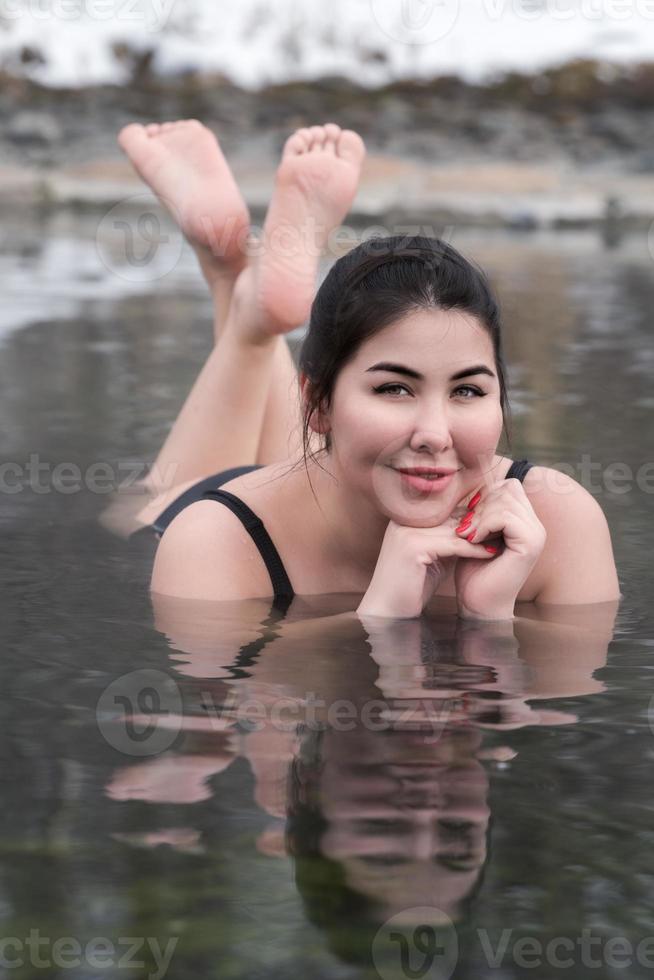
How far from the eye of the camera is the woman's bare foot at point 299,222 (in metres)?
3.82

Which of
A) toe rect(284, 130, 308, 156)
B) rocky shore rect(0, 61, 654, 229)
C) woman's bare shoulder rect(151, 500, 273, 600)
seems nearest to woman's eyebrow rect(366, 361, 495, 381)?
woman's bare shoulder rect(151, 500, 273, 600)

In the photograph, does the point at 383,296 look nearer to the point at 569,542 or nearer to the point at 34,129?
the point at 569,542

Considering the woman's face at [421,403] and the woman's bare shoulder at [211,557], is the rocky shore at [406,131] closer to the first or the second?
the woman's bare shoulder at [211,557]

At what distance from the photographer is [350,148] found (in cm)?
414

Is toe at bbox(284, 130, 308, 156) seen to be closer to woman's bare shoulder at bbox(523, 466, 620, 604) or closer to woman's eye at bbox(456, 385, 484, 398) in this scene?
woman's bare shoulder at bbox(523, 466, 620, 604)

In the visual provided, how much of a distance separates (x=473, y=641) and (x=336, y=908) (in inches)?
44.8

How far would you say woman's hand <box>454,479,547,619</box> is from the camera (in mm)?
2721

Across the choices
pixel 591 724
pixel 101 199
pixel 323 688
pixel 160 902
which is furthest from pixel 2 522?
pixel 101 199

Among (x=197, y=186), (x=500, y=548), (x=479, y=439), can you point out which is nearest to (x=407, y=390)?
(x=479, y=439)

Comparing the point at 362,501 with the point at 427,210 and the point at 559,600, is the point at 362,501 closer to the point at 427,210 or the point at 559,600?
the point at 559,600

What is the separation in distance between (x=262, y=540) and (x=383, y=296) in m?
0.59

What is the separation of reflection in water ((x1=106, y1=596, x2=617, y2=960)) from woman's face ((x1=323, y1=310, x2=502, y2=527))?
0.31 metres

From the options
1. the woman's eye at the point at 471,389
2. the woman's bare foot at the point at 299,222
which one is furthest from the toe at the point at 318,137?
the woman's eye at the point at 471,389

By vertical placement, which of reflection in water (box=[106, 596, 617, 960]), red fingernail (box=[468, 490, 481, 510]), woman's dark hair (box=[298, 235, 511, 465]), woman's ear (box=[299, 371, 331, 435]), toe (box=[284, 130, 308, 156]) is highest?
toe (box=[284, 130, 308, 156])
